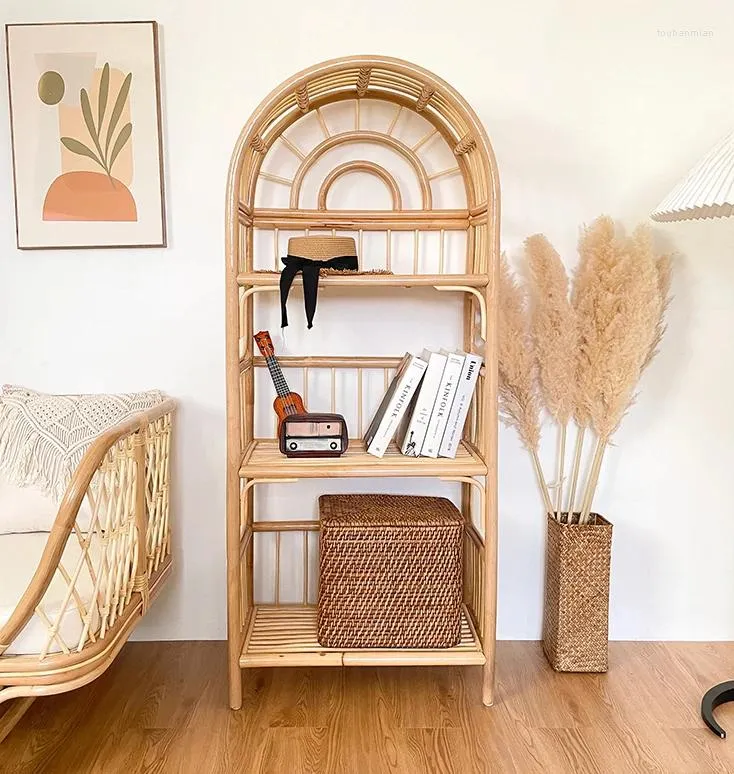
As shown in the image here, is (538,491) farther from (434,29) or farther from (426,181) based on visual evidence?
(434,29)

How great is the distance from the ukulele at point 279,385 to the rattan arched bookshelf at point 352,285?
0.21ft

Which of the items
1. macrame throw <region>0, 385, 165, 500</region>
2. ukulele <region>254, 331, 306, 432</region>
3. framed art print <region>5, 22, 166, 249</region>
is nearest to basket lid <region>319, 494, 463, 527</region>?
A: ukulele <region>254, 331, 306, 432</region>

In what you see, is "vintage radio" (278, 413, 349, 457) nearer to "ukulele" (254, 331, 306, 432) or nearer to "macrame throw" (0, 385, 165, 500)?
"ukulele" (254, 331, 306, 432)

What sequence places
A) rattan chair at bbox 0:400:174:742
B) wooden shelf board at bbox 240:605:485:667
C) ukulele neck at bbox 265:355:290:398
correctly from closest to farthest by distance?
rattan chair at bbox 0:400:174:742 < wooden shelf board at bbox 240:605:485:667 < ukulele neck at bbox 265:355:290:398

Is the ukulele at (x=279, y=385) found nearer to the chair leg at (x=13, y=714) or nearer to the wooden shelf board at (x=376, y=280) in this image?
the wooden shelf board at (x=376, y=280)

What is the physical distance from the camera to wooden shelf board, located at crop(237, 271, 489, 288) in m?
1.84

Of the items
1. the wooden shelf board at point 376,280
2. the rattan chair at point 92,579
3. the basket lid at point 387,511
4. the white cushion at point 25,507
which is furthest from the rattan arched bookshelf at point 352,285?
the white cushion at point 25,507

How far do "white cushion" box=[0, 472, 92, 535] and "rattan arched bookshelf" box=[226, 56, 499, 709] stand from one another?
0.48 metres

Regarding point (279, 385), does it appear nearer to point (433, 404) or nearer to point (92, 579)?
point (433, 404)

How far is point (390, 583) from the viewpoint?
199 cm

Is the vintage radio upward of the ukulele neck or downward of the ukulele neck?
downward

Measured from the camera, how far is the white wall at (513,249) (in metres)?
2.19

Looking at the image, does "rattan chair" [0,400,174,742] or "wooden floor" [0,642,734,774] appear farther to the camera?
"wooden floor" [0,642,734,774]

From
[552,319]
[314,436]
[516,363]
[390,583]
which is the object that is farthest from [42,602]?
[552,319]
